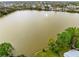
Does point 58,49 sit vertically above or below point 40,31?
below

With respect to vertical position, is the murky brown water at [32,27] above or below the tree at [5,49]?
above

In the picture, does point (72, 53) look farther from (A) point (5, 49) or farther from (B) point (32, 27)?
(A) point (5, 49)

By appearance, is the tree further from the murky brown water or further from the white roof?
the white roof

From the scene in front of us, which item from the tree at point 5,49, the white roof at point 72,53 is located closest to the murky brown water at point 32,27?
the tree at point 5,49

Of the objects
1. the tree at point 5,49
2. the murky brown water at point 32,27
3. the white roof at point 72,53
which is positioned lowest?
the white roof at point 72,53

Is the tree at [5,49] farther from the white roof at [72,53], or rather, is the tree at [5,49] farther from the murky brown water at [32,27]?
the white roof at [72,53]

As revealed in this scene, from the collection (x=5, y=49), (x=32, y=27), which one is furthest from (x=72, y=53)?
(x=5, y=49)

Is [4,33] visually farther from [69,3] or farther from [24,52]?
[69,3]

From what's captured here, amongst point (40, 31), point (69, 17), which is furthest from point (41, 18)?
point (69, 17)

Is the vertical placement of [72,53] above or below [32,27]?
below
